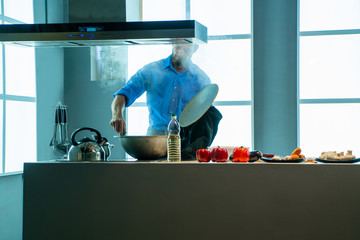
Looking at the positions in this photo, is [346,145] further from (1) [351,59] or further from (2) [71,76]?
(2) [71,76]

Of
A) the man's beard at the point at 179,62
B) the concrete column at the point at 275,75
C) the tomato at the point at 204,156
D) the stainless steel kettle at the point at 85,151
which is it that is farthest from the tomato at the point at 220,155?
the concrete column at the point at 275,75

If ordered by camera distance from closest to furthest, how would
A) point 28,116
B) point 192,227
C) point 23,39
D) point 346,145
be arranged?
point 192,227 < point 23,39 < point 28,116 < point 346,145

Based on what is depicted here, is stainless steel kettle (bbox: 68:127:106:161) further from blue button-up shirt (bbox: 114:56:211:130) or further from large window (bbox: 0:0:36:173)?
large window (bbox: 0:0:36:173)

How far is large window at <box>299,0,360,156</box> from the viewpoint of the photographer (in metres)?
3.62

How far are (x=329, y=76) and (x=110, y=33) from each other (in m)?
2.41

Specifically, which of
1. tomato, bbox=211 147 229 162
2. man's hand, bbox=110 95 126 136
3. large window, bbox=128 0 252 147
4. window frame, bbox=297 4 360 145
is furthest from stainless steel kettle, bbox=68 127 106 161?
window frame, bbox=297 4 360 145

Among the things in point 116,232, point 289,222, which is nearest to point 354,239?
point 289,222

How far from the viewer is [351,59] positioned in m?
3.62

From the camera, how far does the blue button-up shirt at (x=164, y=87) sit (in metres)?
2.77

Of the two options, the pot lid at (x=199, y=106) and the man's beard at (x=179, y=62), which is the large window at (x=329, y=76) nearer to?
the man's beard at (x=179, y=62)

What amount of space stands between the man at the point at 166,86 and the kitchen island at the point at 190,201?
30.2 inches

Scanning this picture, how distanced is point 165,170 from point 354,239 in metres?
0.89

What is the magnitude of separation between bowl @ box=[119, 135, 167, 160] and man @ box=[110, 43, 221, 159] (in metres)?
0.59

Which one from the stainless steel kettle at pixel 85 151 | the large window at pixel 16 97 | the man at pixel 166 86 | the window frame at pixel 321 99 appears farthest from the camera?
the window frame at pixel 321 99
